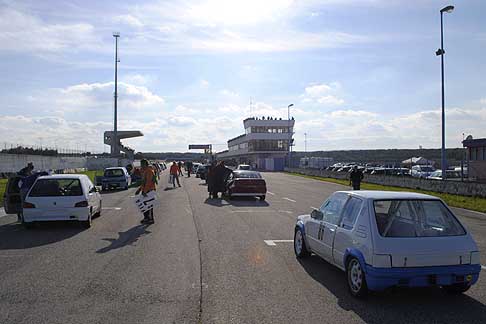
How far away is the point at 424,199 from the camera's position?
7.22 meters

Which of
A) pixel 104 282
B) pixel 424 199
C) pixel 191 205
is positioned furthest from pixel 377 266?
pixel 191 205

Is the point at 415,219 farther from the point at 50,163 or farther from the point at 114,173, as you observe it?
the point at 50,163

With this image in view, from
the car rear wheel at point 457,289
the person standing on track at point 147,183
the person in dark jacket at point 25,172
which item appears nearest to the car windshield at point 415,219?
the car rear wheel at point 457,289

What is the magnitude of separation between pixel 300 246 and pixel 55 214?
23.6 feet

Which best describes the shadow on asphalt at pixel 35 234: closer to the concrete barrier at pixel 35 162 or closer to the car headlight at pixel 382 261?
the car headlight at pixel 382 261

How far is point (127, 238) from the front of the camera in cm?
1212

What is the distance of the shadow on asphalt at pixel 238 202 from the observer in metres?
21.1

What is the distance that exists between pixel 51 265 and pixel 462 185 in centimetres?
2241

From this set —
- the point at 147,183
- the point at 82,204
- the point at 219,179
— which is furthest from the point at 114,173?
the point at 82,204

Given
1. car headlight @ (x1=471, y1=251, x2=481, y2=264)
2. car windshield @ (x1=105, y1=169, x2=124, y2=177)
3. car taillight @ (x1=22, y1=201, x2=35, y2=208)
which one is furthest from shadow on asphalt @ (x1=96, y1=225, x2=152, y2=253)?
car windshield @ (x1=105, y1=169, x2=124, y2=177)

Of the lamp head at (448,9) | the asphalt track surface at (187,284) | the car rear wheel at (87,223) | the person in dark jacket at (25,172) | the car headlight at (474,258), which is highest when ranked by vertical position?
the lamp head at (448,9)

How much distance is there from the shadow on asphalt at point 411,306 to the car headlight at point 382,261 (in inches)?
21.1

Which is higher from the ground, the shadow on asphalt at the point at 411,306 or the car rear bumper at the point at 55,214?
the car rear bumper at the point at 55,214

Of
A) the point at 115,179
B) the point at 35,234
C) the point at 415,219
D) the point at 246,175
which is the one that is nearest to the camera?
the point at 415,219
